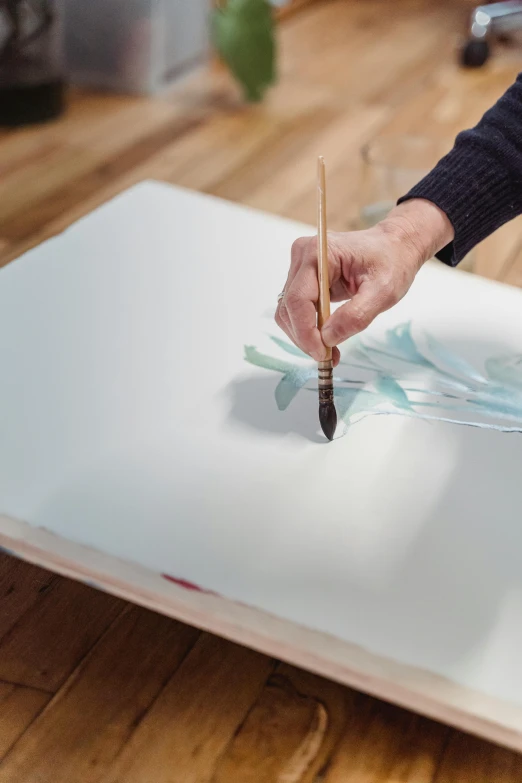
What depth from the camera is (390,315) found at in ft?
2.74

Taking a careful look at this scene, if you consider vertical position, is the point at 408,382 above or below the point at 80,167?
above

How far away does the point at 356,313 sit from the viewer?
2.17 feet

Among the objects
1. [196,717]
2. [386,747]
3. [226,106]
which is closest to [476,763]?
[386,747]

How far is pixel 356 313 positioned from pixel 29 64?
4.12 feet

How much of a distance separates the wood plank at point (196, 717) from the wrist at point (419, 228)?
0.34 meters

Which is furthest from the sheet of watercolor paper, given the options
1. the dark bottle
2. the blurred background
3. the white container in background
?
the white container in background

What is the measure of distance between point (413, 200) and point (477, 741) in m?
0.44

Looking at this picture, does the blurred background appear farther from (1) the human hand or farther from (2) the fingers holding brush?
(2) the fingers holding brush

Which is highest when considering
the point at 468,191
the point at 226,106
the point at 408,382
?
the point at 468,191

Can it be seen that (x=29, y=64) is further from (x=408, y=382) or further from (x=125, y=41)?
(x=408, y=382)

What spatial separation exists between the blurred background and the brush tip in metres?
0.49

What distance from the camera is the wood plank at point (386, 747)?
559 millimetres

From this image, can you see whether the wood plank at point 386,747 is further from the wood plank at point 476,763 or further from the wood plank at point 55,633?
the wood plank at point 55,633

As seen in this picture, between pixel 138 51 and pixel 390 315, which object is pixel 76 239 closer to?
pixel 390 315
